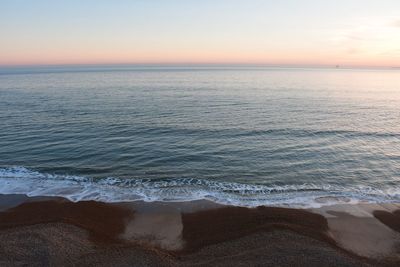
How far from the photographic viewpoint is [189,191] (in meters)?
26.1

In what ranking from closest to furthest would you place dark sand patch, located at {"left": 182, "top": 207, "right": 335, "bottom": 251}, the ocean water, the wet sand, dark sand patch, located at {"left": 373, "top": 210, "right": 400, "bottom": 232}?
the wet sand, dark sand patch, located at {"left": 182, "top": 207, "right": 335, "bottom": 251}, dark sand patch, located at {"left": 373, "top": 210, "right": 400, "bottom": 232}, the ocean water

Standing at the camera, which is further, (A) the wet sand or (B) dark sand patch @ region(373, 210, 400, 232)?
(B) dark sand patch @ region(373, 210, 400, 232)

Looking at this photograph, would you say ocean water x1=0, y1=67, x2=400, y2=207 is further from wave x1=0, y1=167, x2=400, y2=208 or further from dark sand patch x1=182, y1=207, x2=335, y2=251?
dark sand patch x1=182, y1=207, x2=335, y2=251

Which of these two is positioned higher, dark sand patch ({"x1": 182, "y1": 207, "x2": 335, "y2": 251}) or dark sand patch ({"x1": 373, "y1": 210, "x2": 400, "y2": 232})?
dark sand patch ({"x1": 182, "y1": 207, "x2": 335, "y2": 251})

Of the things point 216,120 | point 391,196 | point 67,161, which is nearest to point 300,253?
point 391,196

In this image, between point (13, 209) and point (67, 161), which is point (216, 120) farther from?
point (13, 209)

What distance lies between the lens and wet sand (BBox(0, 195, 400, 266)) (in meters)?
16.6

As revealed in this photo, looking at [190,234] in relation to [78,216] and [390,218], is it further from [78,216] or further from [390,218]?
[390,218]

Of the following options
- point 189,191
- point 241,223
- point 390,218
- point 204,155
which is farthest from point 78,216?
point 390,218

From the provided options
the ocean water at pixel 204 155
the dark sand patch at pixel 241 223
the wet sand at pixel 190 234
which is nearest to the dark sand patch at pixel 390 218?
the wet sand at pixel 190 234

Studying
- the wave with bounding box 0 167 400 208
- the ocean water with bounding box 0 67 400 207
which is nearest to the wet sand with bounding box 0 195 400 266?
the wave with bounding box 0 167 400 208

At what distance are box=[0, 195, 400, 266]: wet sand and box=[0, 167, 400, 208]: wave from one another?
1200 mm

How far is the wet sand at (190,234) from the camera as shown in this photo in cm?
1658

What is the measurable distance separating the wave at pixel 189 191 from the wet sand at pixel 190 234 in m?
1.20
